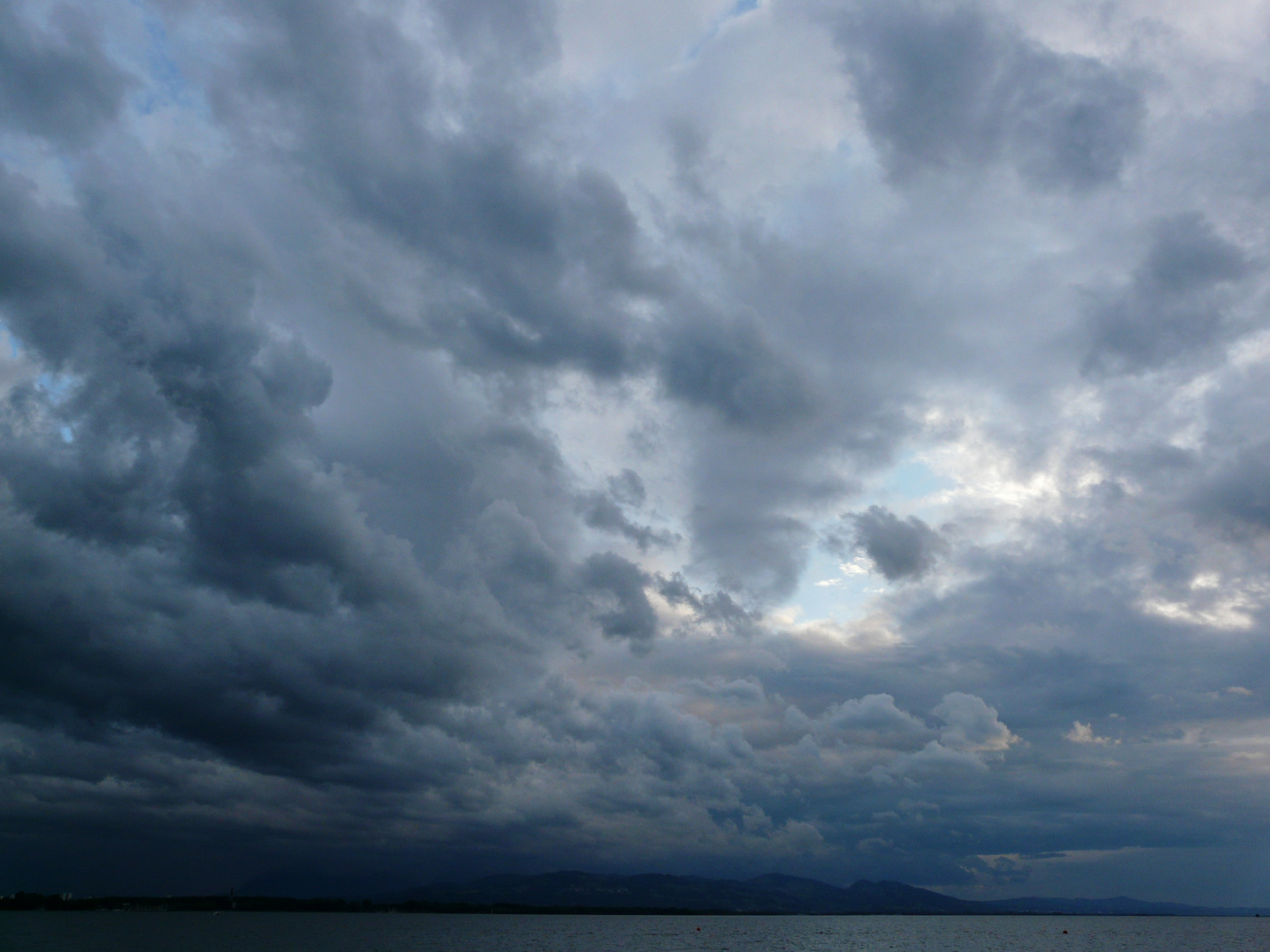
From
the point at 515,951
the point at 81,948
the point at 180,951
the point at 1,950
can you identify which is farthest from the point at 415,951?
the point at 1,950

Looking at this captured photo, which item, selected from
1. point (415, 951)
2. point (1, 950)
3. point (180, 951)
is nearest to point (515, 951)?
point (415, 951)

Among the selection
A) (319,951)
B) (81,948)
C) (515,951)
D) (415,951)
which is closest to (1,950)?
(81,948)

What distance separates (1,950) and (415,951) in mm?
103903

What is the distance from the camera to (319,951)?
19762 cm

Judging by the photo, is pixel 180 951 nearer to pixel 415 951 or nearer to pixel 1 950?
pixel 1 950

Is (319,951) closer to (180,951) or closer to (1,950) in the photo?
(180,951)

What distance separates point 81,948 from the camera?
644 feet

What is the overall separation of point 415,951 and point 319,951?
26.7 metres

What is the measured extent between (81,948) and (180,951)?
24.1 metres

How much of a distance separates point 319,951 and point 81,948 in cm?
6042

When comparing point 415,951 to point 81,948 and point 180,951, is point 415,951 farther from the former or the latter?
point 81,948

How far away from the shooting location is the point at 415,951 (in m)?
193

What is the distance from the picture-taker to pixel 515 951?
198m

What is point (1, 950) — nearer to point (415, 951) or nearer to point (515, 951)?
point (415, 951)
